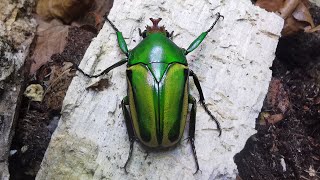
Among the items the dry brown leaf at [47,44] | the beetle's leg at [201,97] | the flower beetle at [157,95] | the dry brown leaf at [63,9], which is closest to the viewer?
the flower beetle at [157,95]

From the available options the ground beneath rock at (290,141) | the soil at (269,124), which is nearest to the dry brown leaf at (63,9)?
the soil at (269,124)

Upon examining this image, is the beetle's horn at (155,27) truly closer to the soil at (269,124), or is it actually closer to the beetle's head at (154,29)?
the beetle's head at (154,29)

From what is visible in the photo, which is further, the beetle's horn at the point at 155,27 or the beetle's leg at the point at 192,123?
the beetle's horn at the point at 155,27

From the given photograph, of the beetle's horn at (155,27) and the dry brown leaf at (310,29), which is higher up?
the beetle's horn at (155,27)

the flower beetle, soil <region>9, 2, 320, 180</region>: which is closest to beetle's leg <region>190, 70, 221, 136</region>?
the flower beetle

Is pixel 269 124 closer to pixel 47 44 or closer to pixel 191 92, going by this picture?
pixel 191 92

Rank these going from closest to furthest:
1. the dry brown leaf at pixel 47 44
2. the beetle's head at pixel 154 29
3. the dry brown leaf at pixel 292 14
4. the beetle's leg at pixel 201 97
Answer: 1. the beetle's leg at pixel 201 97
2. the beetle's head at pixel 154 29
3. the dry brown leaf at pixel 47 44
4. the dry brown leaf at pixel 292 14

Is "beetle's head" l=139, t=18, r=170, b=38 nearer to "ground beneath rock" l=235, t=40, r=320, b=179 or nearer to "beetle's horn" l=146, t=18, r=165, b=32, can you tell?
"beetle's horn" l=146, t=18, r=165, b=32
